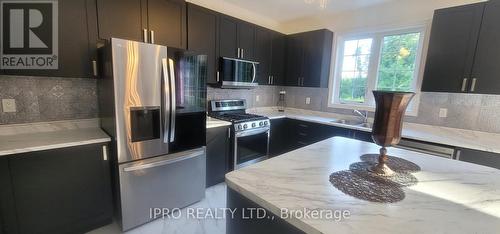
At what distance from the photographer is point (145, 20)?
2105 mm

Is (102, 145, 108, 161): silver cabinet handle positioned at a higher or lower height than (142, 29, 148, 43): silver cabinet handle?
lower

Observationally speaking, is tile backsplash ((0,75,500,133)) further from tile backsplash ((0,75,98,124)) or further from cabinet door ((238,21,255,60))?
cabinet door ((238,21,255,60))

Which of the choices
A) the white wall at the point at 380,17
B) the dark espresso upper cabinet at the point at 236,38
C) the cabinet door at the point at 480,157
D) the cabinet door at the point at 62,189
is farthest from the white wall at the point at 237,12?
the cabinet door at the point at 480,157

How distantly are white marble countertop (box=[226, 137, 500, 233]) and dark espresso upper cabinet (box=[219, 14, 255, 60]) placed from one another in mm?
2039

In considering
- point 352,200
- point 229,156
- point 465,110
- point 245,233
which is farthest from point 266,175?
point 465,110

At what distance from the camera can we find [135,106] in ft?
5.76

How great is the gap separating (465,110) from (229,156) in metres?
2.83

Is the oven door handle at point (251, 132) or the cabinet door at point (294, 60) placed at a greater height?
the cabinet door at point (294, 60)

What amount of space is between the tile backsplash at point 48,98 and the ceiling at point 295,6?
225 centimetres

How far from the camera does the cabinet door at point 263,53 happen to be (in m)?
3.30

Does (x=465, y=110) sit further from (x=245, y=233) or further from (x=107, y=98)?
(x=107, y=98)

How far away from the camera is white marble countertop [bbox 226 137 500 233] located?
704 millimetres

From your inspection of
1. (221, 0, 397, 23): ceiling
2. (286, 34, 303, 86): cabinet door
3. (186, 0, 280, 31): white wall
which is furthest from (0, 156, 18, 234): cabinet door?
(286, 34, 303, 86): cabinet door

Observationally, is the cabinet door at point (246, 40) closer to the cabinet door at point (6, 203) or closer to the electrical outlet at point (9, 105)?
the electrical outlet at point (9, 105)
